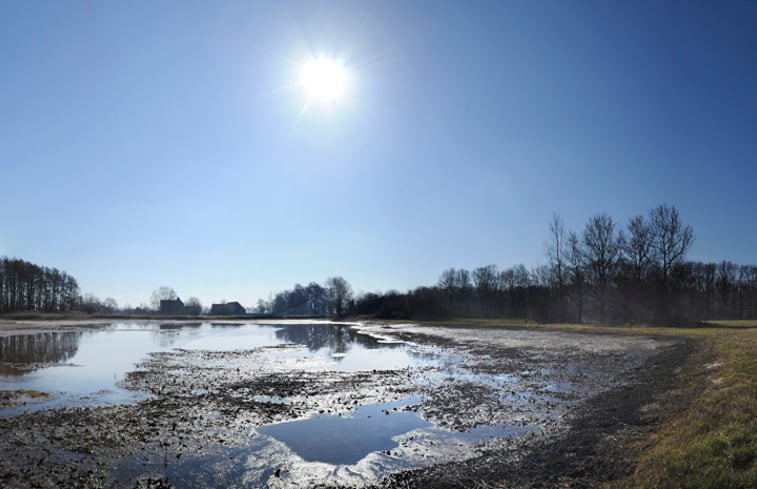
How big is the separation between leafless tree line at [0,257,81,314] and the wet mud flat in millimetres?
128705

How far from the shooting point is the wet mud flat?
9.12 metres

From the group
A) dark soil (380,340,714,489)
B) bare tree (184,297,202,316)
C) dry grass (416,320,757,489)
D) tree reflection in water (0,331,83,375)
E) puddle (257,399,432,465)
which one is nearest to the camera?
dry grass (416,320,757,489)

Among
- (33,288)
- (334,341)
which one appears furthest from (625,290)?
(33,288)

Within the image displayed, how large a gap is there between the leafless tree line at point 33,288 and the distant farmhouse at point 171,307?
48.2m

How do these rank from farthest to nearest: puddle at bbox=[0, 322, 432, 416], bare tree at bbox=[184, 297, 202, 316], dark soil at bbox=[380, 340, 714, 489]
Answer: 1. bare tree at bbox=[184, 297, 202, 316]
2. puddle at bbox=[0, 322, 432, 416]
3. dark soil at bbox=[380, 340, 714, 489]

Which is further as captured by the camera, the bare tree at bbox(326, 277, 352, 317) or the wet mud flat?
the bare tree at bbox(326, 277, 352, 317)

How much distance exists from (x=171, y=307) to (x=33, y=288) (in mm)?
65753

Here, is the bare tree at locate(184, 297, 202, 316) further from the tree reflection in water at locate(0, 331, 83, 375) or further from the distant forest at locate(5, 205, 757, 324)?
the tree reflection in water at locate(0, 331, 83, 375)

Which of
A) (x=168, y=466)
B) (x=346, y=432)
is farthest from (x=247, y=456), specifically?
(x=346, y=432)

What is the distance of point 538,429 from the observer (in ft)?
40.4

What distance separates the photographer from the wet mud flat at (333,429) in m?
9.12

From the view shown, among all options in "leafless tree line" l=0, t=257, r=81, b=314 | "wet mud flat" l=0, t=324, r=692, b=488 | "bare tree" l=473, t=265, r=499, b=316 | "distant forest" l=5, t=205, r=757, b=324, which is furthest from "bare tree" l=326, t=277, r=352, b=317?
"wet mud flat" l=0, t=324, r=692, b=488

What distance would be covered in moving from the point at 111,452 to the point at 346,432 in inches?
236

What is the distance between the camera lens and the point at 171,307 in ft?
613
